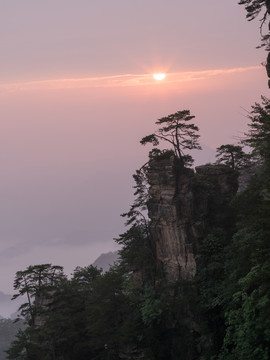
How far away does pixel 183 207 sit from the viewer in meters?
36.7

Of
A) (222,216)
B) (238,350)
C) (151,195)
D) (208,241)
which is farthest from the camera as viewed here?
(151,195)

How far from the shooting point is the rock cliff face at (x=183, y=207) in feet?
117

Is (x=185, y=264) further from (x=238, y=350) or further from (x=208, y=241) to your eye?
(x=238, y=350)

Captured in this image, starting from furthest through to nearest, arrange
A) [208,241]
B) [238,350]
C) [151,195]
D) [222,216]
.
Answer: [151,195], [222,216], [208,241], [238,350]

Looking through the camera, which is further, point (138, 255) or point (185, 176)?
point (138, 255)

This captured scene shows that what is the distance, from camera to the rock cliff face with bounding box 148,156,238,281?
35781mm

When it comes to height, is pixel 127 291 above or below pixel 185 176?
below

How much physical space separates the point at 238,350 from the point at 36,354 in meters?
25.1

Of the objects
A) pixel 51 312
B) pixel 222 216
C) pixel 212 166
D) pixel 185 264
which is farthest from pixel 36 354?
pixel 212 166

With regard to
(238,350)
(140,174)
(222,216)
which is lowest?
(238,350)

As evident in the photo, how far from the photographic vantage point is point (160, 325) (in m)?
35.3

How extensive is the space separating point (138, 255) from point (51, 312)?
37.0 ft

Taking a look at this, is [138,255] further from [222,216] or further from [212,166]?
[212,166]

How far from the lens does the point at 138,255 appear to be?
39656mm
